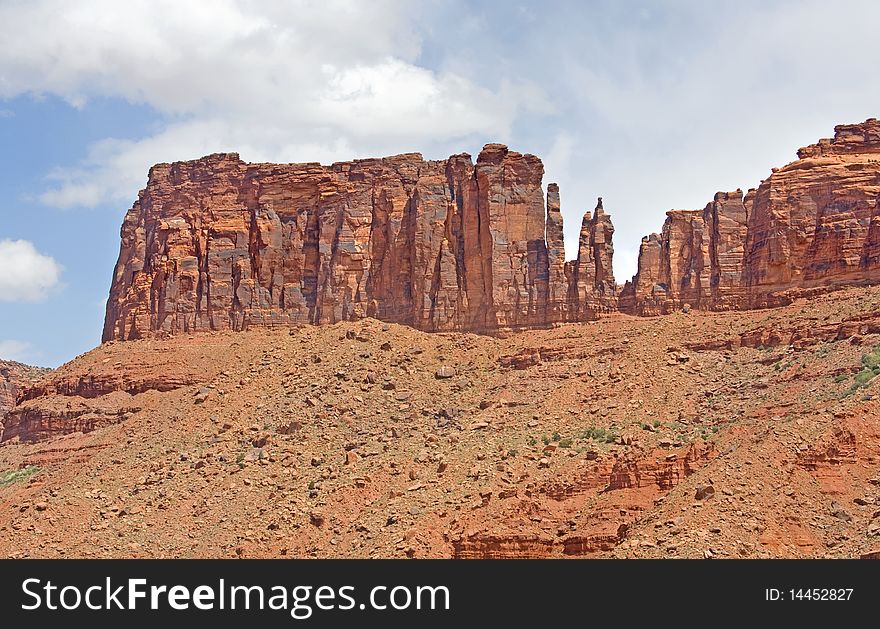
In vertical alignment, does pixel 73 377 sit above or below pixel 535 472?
above

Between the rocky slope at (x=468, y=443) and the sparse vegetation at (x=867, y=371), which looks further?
the sparse vegetation at (x=867, y=371)

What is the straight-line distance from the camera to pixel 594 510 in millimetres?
47375

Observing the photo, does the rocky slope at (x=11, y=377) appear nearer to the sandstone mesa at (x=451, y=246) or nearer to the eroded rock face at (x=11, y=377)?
the eroded rock face at (x=11, y=377)

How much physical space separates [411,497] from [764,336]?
19.3 meters

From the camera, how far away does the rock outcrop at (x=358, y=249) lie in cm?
7281

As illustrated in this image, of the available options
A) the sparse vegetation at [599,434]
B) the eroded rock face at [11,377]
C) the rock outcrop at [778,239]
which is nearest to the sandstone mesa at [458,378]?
the rock outcrop at [778,239]

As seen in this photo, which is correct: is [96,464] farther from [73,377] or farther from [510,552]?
[510,552]

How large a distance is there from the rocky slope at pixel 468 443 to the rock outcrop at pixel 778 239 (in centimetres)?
215

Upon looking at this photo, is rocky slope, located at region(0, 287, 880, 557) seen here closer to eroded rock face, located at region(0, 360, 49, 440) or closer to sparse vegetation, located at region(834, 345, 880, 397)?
sparse vegetation, located at region(834, 345, 880, 397)

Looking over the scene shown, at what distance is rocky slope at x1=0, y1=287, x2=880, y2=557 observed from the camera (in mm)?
44656

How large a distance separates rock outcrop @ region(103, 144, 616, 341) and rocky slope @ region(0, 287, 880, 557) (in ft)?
6.97

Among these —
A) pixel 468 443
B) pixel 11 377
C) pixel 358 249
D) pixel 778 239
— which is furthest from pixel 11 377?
pixel 778 239

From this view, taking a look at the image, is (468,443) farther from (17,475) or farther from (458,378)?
(17,475)
